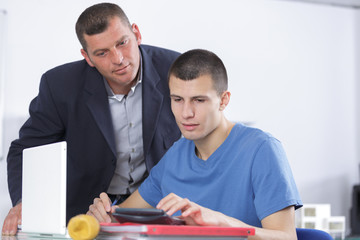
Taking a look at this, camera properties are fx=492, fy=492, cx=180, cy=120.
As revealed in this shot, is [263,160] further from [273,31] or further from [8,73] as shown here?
[273,31]

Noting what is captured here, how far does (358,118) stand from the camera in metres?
5.12

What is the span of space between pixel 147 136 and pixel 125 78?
26 centimetres

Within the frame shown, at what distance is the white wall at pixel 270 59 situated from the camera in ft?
12.4

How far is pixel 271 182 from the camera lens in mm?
1226

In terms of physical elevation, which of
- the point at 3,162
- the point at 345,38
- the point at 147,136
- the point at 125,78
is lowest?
the point at 3,162

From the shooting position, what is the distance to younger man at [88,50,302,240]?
1.21 metres

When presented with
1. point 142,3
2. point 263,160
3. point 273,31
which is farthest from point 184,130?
point 273,31

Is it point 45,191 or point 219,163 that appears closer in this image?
point 45,191

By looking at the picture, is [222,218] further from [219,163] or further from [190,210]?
[219,163]

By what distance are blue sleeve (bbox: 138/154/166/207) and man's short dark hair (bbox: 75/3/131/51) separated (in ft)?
1.67

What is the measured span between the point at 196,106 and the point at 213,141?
0.39 ft

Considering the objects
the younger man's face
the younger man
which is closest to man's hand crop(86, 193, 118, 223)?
the younger man

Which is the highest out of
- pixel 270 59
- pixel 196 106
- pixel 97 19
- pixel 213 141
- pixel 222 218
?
pixel 270 59

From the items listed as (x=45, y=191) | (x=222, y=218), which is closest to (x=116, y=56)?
(x=45, y=191)
